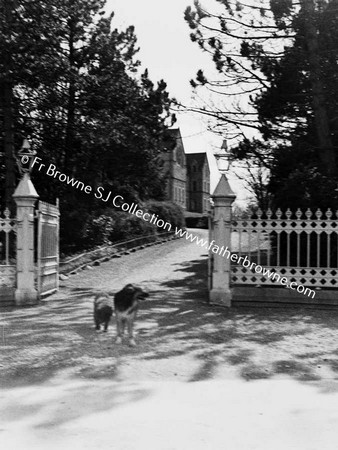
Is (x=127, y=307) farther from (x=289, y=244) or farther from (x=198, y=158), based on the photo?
(x=198, y=158)

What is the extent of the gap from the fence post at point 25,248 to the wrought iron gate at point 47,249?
186 mm

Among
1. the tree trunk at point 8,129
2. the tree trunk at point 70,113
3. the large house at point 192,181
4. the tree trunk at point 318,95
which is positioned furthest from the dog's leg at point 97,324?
the large house at point 192,181

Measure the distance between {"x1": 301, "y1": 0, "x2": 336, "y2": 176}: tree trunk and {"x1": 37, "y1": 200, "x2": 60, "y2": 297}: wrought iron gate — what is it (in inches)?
262

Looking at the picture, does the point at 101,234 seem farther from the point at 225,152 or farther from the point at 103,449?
the point at 103,449

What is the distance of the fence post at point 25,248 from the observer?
1052 centimetres

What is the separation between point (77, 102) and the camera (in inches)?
824

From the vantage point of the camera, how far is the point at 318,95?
12.8 m

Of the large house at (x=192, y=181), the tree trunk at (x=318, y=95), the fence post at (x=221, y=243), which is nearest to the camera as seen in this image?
the fence post at (x=221, y=243)

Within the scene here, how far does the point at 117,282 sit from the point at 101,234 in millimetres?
6906

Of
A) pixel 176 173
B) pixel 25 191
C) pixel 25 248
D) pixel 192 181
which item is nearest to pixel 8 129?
pixel 25 191

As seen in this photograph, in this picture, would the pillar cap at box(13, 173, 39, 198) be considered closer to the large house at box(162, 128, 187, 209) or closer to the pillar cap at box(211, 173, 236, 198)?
the pillar cap at box(211, 173, 236, 198)

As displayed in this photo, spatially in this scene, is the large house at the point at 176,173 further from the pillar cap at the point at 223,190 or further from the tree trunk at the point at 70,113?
the pillar cap at the point at 223,190

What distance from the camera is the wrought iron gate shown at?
10.8m

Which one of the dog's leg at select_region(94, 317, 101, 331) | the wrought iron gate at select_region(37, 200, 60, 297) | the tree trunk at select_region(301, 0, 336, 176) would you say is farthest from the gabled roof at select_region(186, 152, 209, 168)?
the dog's leg at select_region(94, 317, 101, 331)
